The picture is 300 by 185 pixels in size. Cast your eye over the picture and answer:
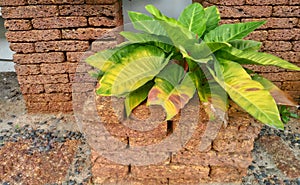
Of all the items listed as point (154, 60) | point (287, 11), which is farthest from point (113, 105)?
point (287, 11)

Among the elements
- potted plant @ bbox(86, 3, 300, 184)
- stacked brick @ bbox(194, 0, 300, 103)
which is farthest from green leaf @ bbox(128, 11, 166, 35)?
stacked brick @ bbox(194, 0, 300, 103)

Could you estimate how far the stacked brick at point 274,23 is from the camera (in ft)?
8.19

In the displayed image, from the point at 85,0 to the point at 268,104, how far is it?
5.35ft

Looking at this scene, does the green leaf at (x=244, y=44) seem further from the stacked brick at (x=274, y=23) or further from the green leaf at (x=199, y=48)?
the stacked brick at (x=274, y=23)

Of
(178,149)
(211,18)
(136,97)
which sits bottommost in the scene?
(178,149)

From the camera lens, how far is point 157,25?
176cm

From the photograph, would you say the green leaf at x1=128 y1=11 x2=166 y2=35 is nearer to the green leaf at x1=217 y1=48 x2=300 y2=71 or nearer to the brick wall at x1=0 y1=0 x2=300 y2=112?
the green leaf at x1=217 y1=48 x2=300 y2=71

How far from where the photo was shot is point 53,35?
101 inches

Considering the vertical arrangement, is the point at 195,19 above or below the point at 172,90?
above

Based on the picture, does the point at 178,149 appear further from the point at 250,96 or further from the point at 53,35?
the point at 53,35

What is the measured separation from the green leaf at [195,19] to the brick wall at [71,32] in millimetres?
770

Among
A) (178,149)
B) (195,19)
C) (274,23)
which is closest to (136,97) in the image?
A: (178,149)

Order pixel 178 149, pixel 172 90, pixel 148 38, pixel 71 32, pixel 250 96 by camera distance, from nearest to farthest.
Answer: pixel 250 96 < pixel 172 90 < pixel 148 38 < pixel 178 149 < pixel 71 32

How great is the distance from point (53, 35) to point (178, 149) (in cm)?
147
